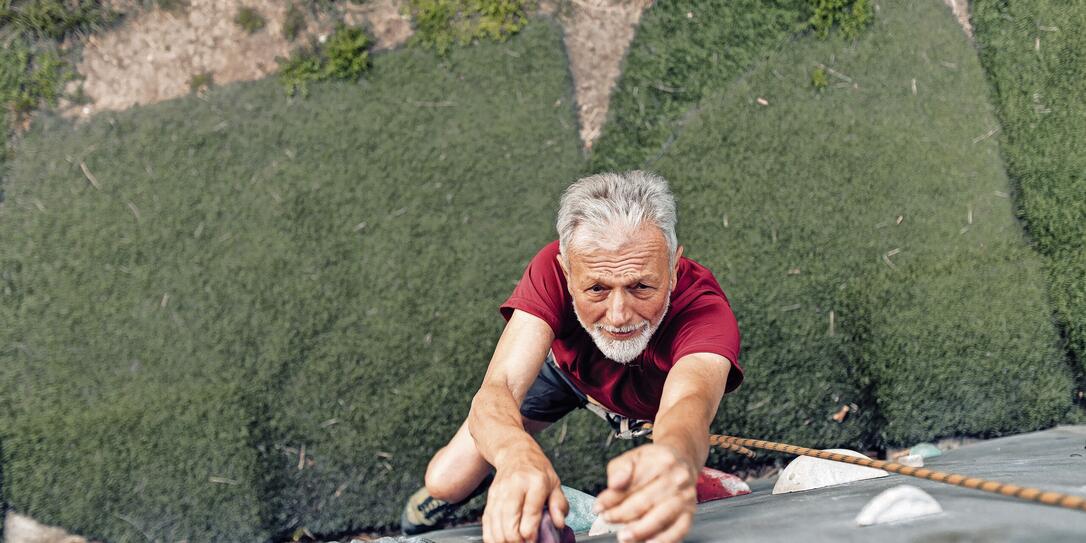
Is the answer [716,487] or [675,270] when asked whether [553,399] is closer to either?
[716,487]

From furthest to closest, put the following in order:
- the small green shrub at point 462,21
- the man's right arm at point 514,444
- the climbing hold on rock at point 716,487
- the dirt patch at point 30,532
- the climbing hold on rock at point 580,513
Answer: the small green shrub at point 462,21
the dirt patch at point 30,532
the climbing hold on rock at point 716,487
the climbing hold on rock at point 580,513
the man's right arm at point 514,444

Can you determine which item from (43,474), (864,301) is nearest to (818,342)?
(864,301)

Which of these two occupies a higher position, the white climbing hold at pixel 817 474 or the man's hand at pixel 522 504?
the man's hand at pixel 522 504

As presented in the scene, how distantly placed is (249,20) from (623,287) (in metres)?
3.10

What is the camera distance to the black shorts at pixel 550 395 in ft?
11.4

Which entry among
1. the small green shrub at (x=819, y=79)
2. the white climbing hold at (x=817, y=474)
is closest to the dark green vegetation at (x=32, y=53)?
the small green shrub at (x=819, y=79)

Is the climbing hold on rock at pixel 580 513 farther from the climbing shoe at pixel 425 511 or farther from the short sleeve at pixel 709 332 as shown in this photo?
the short sleeve at pixel 709 332

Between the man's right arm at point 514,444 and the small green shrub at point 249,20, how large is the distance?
268cm

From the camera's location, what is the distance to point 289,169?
4.30 meters

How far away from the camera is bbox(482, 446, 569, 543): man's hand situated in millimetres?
1961

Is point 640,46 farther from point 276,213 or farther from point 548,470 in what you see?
point 548,470

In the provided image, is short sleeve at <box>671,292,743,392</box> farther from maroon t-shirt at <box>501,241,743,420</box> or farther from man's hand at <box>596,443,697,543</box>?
man's hand at <box>596,443,697,543</box>

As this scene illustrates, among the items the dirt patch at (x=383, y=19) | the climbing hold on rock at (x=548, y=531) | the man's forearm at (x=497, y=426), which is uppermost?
the dirt patch at (x=383, y=19)

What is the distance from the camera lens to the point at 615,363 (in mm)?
3084
